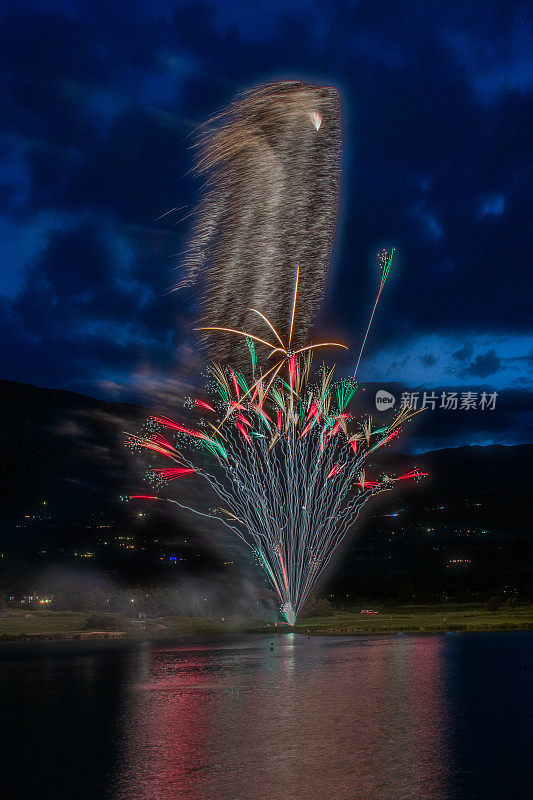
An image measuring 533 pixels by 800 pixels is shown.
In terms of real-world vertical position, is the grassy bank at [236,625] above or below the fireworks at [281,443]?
below

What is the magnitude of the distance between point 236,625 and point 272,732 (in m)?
62.1

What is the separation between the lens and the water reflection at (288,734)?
11539 mm

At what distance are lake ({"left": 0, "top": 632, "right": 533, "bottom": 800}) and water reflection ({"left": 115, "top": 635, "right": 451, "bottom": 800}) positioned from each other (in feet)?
0.12

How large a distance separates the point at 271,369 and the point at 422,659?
1477 cm

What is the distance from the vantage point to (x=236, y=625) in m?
76.1

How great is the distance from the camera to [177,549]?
141625 millimetres

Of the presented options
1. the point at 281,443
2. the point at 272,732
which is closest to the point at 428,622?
the point at 281,443

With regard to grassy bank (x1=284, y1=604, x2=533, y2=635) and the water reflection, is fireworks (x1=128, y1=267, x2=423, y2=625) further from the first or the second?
grassy bank (x1=284, y1=604, x2=533, y2=635)

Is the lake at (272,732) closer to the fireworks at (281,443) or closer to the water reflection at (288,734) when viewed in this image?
the water reflection at (288,734)

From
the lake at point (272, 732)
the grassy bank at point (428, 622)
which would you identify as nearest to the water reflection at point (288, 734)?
the lake at point (272, 732)

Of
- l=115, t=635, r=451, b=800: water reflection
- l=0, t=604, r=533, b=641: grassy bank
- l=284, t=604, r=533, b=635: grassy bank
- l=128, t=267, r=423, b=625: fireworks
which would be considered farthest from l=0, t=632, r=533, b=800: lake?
l=0, t=604, r=533, b=641: grassy bank

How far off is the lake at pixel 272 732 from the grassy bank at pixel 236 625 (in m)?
32.6

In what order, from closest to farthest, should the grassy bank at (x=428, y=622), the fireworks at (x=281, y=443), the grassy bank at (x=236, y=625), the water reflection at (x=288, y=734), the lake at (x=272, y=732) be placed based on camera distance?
the water reflection at (x=288, y=734) → the lake at (x=272, y=732) → the fireworks at (x=281, y=443) → the grassy bank at (x=428, y=622) → the grassy bank at (x=236, y=625)

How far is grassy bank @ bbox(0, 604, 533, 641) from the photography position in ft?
210
